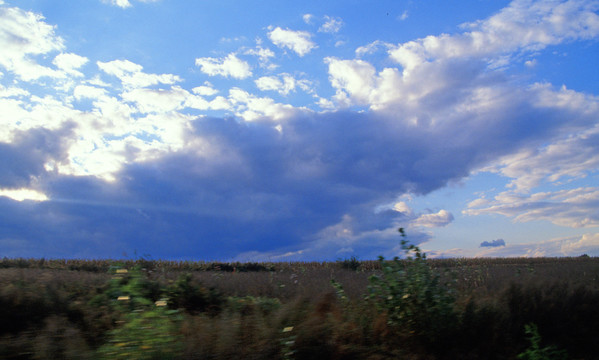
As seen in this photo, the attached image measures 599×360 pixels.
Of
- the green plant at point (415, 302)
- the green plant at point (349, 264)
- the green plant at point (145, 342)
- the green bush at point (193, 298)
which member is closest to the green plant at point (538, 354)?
the green plant at point (415, 302)

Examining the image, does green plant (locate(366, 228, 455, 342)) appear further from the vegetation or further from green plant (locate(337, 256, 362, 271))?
green plant (locate(337, 256, 362, 271))

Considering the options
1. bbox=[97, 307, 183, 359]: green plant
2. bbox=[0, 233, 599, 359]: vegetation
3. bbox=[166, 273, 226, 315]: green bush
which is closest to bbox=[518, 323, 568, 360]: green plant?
bbox=[0, 233, 599, 359]: vegetation

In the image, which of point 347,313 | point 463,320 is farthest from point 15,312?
point 463,320

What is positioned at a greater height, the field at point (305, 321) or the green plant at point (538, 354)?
the field at point (305, 321)

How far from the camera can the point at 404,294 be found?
710cm

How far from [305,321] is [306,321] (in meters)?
0.05

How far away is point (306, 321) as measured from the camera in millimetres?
5945

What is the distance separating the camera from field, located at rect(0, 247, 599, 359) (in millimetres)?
4961

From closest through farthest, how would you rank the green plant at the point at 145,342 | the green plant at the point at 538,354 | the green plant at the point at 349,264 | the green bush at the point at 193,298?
1. the green plant at the point at 145,342
2. the green plant at the point at 538,354
3. the green bush at the point at 193,298
4. the green plant at the point at 349,264

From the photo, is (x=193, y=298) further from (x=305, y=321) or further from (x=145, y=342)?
(x=145, y=342)

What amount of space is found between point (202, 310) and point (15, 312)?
11.2 feet

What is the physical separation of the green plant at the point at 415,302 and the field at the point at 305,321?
0.02 metres

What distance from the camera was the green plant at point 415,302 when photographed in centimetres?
688

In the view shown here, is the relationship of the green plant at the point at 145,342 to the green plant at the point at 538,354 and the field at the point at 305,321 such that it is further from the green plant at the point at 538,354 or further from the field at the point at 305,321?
the green plant at the point at 538,354
